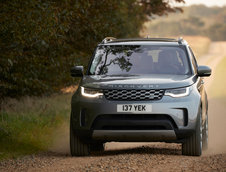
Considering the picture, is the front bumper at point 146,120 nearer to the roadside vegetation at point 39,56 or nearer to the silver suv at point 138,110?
the silver suv at point 138,110

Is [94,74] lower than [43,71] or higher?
higher

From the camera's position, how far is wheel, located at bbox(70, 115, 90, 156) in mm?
10336

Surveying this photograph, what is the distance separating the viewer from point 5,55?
1309cm

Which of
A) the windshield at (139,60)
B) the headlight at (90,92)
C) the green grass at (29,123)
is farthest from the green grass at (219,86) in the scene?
the headlight at (90,92)

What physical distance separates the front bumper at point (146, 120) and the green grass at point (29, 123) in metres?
1.82

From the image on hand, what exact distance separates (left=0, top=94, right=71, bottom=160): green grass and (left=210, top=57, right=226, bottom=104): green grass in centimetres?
707

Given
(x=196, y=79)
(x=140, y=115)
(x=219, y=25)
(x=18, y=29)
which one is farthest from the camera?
(x=219, y=25)

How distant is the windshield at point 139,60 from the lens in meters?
10.9

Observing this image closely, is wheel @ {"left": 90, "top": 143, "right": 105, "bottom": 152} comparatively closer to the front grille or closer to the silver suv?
the silver suv

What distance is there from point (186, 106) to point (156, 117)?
472 millimetres

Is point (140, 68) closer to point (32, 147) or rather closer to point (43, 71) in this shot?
point (32, 147)

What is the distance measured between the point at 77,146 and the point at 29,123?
5259 mm

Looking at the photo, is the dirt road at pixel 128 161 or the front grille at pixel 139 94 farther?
the front grille at pixel 139 94

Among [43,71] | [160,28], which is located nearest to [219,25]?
[160,28]
